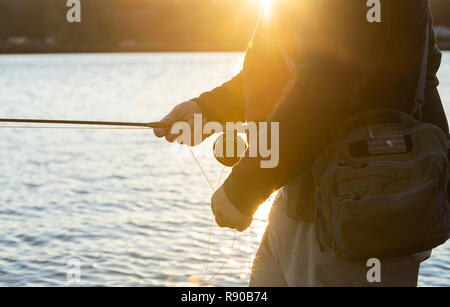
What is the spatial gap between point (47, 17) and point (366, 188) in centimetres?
8520

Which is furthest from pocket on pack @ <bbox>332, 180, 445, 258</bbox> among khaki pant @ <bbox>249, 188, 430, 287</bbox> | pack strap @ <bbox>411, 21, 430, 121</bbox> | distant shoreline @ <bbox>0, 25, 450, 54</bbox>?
distant shoreline @ <bbox>0, 25, 450, 54</bbox>

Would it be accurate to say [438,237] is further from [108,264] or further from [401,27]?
[108,264]

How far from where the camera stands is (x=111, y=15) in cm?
8325

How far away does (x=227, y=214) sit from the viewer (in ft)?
5.94

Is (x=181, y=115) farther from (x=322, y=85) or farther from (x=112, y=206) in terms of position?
(x=112, y=206)

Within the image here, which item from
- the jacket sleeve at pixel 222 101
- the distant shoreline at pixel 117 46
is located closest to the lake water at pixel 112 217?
the jacket sleeve at pixel 222 101

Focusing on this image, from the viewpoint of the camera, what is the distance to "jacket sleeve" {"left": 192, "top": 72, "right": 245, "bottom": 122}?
2.44 m

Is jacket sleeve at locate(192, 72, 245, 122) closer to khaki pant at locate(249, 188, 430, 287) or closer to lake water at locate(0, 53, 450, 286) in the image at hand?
khaki pant at locate(249, 188, 430, 287)

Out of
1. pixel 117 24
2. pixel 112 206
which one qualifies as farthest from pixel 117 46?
pixel 112 206

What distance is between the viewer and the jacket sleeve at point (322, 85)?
5.37ft

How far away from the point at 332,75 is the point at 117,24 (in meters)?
84.6

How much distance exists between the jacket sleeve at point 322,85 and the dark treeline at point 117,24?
75.9m

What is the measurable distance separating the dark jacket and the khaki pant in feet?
0.73

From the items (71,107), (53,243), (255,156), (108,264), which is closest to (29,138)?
(71,107)
